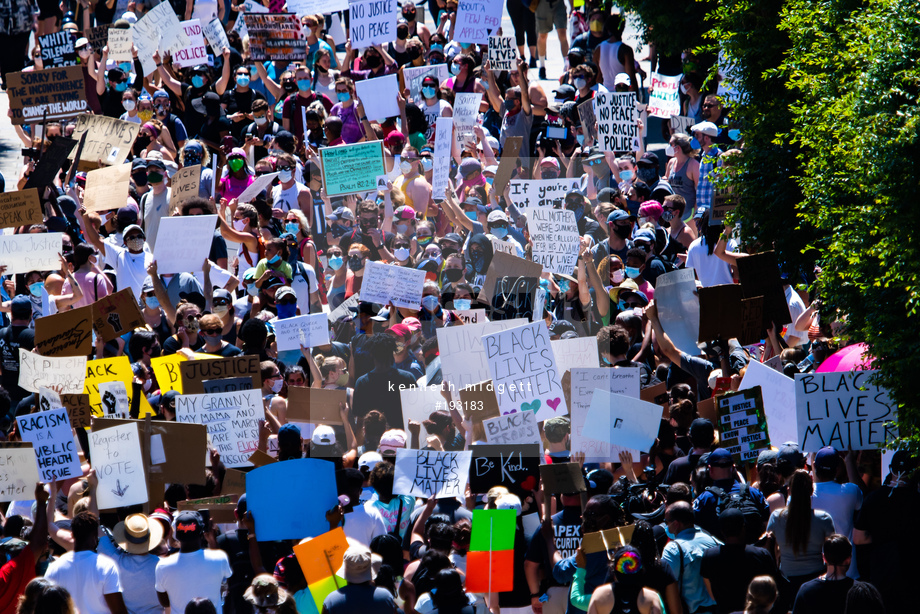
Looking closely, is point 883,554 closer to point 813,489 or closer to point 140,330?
point 813,489

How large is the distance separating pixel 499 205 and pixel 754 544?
7.37 meters

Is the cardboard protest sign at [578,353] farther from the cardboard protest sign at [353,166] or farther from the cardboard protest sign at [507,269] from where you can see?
the cardboard protest sign at [353,166]

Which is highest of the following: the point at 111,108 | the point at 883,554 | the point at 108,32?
the point at 108,32

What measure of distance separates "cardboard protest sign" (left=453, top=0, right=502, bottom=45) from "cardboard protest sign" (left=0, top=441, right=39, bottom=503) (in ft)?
34.2

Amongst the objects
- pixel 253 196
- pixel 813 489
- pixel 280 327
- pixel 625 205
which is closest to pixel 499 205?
pixel 625 205

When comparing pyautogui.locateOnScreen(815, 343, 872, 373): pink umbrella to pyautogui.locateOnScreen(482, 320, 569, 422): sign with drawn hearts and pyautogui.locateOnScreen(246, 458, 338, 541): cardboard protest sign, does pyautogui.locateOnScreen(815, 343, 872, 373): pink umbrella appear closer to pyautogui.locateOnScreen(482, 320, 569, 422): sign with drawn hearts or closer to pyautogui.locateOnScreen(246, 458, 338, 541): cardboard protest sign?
pyautogui.locateOnScreen(482, 320, 569, 422): sign with drawn hearts

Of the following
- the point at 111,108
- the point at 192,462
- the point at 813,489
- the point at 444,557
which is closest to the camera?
the point at 444,557

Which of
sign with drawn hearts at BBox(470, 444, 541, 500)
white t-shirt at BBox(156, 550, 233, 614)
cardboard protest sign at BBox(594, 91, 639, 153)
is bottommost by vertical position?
white t-shirt at BBox(156, 550, 233, 614)

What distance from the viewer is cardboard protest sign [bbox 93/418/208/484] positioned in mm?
7969

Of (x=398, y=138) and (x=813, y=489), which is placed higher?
(x=398, y=138)

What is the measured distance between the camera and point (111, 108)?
17.7 metres

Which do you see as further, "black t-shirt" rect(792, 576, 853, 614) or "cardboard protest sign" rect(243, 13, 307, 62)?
"cardboard protest sign" rect(243, 13, 307, 62)

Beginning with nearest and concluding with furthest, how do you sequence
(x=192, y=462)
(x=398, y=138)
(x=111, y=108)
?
1. (x=192, y=462)
2. (x=398, y=138)
3. (x=111, y=108)

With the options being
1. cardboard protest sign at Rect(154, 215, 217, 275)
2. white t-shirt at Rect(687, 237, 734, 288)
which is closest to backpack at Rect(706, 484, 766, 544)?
white t-shirt at Rect(687, 237, 734, 288)
